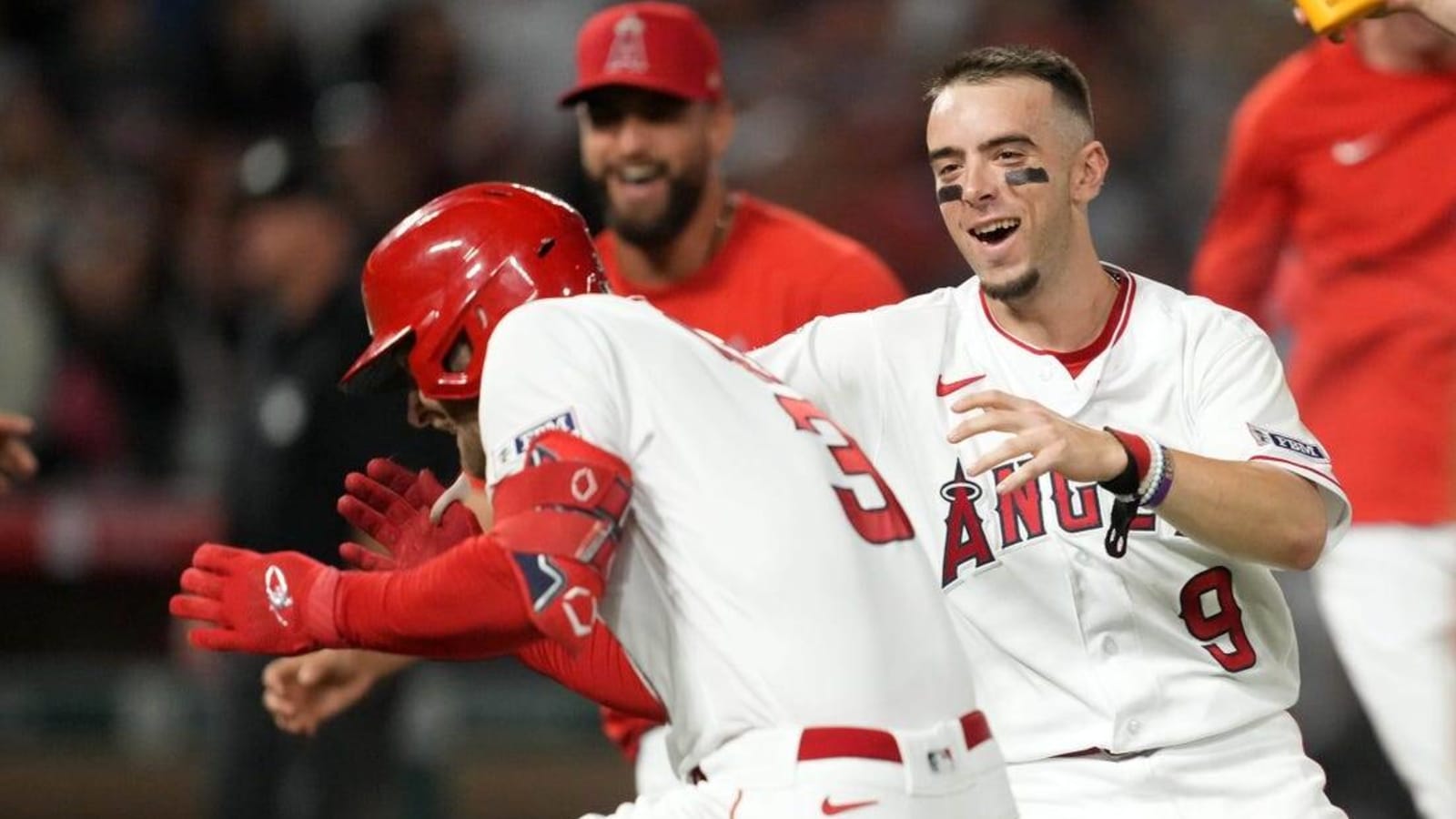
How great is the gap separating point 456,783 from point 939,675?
5.60 metres

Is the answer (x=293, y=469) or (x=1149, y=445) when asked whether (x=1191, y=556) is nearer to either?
(x=1149, y=445)

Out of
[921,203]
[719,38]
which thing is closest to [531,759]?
[921,203]

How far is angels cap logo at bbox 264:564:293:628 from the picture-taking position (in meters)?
3.17

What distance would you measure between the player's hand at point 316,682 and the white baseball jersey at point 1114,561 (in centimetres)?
110

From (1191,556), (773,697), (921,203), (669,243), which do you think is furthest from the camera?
(921,203)

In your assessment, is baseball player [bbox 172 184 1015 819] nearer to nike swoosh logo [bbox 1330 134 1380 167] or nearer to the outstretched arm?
the outstretched arm

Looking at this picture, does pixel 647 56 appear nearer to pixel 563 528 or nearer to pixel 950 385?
pixel 950 385

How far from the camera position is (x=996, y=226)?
3.86 meters

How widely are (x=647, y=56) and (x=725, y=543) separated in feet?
8.70

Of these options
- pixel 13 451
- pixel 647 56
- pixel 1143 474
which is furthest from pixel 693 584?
pixel 647 56

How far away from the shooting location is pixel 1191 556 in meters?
3.80

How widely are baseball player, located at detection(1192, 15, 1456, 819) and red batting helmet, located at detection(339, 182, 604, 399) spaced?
2652mm

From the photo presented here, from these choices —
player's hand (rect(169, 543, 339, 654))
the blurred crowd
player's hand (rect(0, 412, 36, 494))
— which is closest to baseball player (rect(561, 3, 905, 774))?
player's hand (rect(0, 412, 36, 494))

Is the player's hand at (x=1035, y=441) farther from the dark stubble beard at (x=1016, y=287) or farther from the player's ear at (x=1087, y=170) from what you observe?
the player's ear at (x=1087, y=170)
